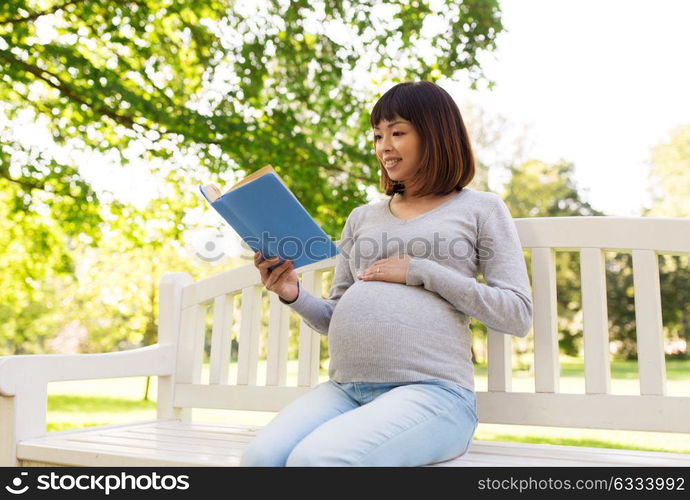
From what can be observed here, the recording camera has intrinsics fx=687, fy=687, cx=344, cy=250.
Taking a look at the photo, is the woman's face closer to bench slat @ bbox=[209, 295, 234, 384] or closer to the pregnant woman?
the pregnant woman

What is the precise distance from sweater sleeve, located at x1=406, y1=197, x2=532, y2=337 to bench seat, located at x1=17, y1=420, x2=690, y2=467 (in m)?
0.39

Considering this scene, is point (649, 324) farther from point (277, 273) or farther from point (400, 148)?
point (277, 273)

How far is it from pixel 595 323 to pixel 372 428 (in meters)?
1.01

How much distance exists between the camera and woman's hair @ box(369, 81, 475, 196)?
7.38 feet

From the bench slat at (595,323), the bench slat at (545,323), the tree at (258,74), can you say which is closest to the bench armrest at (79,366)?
the bench slat at (545,323)

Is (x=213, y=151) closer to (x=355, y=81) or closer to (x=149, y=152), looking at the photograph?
(x=149, y=152)

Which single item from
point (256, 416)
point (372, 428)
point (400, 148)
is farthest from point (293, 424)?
point (256, 416)

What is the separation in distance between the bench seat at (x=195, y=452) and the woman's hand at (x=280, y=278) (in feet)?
1.70

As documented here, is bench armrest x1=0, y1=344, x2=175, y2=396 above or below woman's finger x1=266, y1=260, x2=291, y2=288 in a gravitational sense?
below

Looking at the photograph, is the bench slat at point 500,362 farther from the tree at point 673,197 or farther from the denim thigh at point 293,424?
the tree at point 673,197

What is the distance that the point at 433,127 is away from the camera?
7.39 feet

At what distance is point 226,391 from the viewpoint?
2854 millimetres

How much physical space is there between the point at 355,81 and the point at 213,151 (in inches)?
64.6

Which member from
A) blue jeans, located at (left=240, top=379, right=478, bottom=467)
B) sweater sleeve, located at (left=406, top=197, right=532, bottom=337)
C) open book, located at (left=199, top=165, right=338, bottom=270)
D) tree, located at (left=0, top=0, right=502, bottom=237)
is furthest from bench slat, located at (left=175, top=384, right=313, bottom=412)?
tree, located at (left=0, top=0, right=502, bottom=237)
